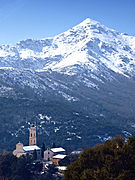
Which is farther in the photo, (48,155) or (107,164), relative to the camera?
(48,155)

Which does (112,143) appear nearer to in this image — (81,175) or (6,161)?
(81,175)

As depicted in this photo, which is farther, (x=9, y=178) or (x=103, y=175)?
(x=9, y=178)

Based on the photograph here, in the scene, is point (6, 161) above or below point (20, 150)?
below

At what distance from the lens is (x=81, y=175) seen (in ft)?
198

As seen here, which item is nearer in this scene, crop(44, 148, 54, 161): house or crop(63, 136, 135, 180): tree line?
crop(63, 136, 135, 180): tree line

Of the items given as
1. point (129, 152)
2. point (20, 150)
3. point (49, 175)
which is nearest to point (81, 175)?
point (129, 152)

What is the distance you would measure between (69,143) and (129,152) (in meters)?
138

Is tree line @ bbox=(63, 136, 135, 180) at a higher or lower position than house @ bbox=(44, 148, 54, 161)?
lower

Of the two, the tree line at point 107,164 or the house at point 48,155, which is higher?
the house at point 48,155

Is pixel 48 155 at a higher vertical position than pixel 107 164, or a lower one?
higher

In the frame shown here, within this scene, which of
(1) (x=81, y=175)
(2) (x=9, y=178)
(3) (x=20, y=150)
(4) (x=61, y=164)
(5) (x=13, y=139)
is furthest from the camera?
(5) (x=13, y=139)

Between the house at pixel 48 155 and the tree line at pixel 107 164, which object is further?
the house at pixel 48 155

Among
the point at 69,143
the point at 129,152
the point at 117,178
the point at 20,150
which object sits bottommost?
the point at 117,178

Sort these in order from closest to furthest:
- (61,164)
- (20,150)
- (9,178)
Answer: (9,178) < (61,164) < (20,150)
